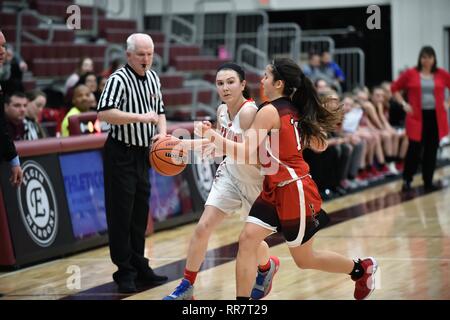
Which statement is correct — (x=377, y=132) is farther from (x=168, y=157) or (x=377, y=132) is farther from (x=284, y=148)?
(x=284, y=148)

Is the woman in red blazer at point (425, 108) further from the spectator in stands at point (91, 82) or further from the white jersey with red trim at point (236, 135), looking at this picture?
the white jersey with red trim at point (236, 135)

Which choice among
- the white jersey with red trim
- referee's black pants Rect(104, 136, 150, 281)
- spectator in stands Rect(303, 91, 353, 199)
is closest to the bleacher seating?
spectator in stands Rect(303, 91, 353, 199)

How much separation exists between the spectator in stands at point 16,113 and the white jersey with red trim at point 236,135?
10.4 ft

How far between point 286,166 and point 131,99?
1848 mm

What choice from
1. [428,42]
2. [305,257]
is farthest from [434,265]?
[428,42]

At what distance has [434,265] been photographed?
799cm

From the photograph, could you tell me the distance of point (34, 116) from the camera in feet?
33.2

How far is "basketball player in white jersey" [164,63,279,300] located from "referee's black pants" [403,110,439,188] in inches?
275

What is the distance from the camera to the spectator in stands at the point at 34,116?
9.59 metres

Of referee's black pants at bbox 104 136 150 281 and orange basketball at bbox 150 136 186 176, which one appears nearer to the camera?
orange basketball at bbox 150 136 186 176

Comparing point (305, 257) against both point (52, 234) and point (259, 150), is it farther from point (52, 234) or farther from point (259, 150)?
point (52, 234)

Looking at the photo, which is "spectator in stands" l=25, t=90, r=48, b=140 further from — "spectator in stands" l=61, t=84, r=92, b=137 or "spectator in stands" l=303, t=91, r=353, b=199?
"spectator in stands" l=303, t=91, r=353, b=199

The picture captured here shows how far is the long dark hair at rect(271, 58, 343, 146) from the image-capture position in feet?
20.0

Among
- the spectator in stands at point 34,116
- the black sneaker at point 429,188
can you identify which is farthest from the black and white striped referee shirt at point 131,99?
the black sneaker at point 429,188
